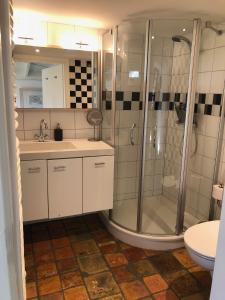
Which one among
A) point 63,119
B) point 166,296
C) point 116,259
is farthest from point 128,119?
point 166,296

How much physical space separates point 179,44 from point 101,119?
1.06 meters

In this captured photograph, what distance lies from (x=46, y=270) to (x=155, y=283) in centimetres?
87

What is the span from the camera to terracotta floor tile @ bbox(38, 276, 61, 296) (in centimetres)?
178

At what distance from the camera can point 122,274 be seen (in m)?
1.95

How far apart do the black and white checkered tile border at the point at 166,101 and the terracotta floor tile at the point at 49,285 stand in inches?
63.0

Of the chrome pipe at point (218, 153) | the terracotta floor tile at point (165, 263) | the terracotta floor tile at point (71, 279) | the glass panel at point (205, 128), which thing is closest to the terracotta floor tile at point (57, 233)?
the terracotta floor tile at point (71, 279)

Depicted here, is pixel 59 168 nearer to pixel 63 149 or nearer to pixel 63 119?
pixel 63 149

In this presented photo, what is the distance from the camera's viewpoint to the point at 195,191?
253 centimetres

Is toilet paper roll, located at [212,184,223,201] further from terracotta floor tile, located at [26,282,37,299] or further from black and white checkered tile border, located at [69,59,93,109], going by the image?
terracotta floor tile, located at [26,282,37,299]

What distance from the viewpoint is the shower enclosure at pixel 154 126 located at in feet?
6.98

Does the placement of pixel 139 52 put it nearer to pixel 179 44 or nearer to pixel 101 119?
pixel 179 44

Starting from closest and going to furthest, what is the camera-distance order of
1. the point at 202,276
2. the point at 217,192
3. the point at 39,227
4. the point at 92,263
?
the point at 202,276
the point at 92,263
the point at 217,192
the point at 39,227

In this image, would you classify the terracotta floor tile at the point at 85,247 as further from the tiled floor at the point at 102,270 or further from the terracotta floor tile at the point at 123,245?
the terracotta floor tile at the point at 123,245

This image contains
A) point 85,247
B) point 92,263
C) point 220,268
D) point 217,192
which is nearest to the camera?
point 220,268
